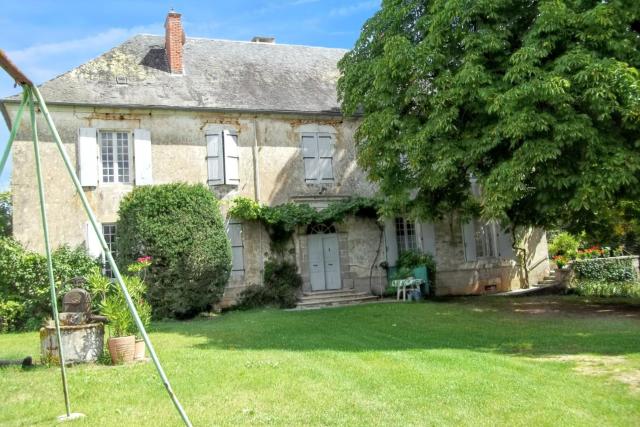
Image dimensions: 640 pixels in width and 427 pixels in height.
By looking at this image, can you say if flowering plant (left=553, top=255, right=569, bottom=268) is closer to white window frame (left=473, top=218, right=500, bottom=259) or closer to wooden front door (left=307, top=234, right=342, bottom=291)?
white window frame (left=473, top=218, right=500, bottom=259)

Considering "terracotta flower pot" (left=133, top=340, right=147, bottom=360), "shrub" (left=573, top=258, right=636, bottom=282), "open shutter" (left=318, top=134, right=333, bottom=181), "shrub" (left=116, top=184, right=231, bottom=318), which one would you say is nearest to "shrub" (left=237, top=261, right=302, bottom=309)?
"shrub" (left=116, top=184, right=231, bottom=318)

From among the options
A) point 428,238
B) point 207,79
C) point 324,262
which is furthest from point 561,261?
point 207,79

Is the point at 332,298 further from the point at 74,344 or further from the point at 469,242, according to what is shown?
the point at 74,344

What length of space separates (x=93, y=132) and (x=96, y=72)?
6.63ft

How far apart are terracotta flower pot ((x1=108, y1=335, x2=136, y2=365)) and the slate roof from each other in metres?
8.39

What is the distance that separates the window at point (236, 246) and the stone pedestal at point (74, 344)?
293 inches

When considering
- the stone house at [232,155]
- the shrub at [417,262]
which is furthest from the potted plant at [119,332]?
the shrub at [417,262]

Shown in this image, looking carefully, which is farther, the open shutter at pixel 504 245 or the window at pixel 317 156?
the open shutter at pixel 504 245

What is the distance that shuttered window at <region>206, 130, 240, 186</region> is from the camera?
15023 mm

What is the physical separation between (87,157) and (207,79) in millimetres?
4281

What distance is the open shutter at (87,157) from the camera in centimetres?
1375

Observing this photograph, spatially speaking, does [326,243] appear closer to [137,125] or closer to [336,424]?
[137,125]

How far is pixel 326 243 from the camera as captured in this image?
53.0ft

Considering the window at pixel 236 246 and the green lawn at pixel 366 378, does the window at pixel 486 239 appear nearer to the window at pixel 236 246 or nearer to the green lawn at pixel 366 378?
the green lawn at pixel 366 378
